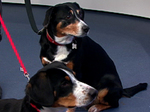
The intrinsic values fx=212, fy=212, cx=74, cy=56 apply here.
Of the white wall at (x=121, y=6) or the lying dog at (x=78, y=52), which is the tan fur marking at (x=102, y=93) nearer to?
the lying dog at (x=78, y=52)

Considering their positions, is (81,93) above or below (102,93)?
above

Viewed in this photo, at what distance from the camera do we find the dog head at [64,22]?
1.95 m

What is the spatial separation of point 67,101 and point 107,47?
87.1 inches

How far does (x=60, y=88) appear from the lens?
4.54 ft

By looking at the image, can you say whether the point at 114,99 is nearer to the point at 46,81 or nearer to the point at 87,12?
the point at 46,81

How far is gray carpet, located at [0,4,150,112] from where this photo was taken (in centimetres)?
245

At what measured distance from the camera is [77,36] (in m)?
1.97

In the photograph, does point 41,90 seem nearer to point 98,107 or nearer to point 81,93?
point 81,93

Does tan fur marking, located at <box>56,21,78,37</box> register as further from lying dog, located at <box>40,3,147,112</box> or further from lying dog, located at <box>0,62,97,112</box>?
lying dog, located at <box>0,62,97,112</box>

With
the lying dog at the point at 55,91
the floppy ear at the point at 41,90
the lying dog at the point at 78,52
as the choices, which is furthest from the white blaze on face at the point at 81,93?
the lying dog at the point at 78,52

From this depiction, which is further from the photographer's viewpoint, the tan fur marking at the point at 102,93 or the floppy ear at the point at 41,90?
the tan fur marking at the point at 102,93

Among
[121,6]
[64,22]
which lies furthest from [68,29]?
[121,6]

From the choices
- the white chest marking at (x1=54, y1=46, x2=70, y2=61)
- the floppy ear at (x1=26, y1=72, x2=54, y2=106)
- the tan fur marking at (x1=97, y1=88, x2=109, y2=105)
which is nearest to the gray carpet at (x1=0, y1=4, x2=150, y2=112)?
the tan fur marking at (x1=97, y1=88, x2=109, y2=105)

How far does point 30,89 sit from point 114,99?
1.09 m
